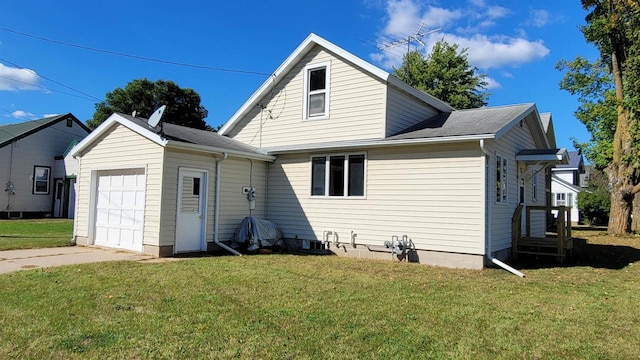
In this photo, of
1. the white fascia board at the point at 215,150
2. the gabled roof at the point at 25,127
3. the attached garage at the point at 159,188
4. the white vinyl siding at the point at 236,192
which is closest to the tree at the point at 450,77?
the white fascia board at the point at 215,150

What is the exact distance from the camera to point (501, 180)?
1033 centimetres

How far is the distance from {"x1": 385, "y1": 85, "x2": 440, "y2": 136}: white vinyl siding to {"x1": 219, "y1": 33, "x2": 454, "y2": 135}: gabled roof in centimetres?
15

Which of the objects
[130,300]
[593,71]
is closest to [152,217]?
[130,300]

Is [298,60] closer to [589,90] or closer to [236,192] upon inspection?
[236,192]

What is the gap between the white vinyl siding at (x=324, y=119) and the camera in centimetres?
1112

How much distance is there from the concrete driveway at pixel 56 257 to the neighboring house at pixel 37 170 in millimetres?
14188

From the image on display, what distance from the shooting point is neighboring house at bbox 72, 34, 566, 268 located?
9617 millimetres

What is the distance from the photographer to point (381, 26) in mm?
26703

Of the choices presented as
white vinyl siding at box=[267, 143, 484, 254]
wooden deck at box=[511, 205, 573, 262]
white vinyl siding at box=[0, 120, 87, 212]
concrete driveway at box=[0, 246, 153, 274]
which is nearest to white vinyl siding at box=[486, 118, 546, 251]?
wooden deck at box=[511, 205, 573, 262]

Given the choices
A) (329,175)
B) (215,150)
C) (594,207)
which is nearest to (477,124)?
(329,175)

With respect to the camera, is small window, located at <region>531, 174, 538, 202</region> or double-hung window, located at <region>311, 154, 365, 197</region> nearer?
double-hung window, located at <region>311, 154, 365, 197</region>

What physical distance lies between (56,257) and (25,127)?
19.8 metres

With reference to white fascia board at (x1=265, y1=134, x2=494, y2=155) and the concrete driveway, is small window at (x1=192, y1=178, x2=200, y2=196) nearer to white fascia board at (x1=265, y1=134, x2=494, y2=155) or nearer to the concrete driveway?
the concrete driveway

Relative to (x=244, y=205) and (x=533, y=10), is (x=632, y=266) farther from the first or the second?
(x=533, y=10)
